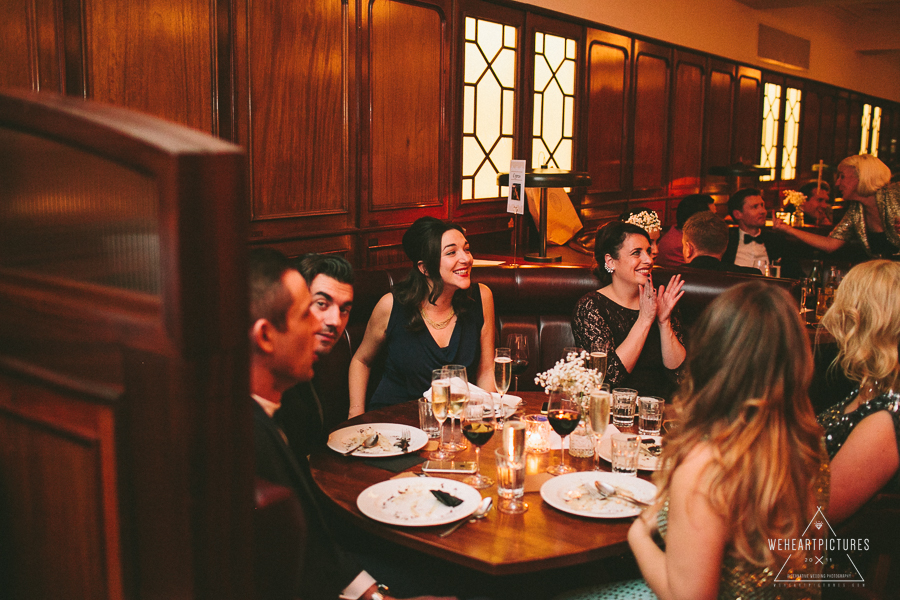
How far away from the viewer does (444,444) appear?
6.77 ft

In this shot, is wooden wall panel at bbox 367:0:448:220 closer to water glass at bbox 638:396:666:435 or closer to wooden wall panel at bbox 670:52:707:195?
water glass at bbox 638:396:666:435

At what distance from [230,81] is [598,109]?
3.70 m

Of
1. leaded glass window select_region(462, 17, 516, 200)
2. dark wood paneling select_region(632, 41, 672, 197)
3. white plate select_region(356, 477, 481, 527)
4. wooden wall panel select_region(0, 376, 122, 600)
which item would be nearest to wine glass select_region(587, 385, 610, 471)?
white plate select_region(356, 477, 481, 527)

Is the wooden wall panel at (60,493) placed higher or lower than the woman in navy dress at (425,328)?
higher

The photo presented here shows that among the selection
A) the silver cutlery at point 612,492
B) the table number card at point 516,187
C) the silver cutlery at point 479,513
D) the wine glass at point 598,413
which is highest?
the table number card at point 516,187

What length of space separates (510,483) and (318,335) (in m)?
0.71

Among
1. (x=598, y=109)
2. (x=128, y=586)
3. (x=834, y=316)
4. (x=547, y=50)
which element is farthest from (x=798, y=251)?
(x=128, y=586)

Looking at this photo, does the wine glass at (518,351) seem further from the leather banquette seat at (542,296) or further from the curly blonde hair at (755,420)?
the curly blonde hair at (755,420)

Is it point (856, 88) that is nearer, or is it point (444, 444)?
point (444, 444)

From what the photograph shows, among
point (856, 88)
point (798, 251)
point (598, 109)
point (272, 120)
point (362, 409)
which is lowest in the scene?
point (362, 409)

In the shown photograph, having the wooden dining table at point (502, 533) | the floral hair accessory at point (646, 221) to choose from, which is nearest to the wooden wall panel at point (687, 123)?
the floral hair accessory at point (646, 221)

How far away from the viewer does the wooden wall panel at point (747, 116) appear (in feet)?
27.8

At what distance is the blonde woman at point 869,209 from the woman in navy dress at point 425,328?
374cm

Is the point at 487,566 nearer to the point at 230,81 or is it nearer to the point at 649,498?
the point at 649,498
